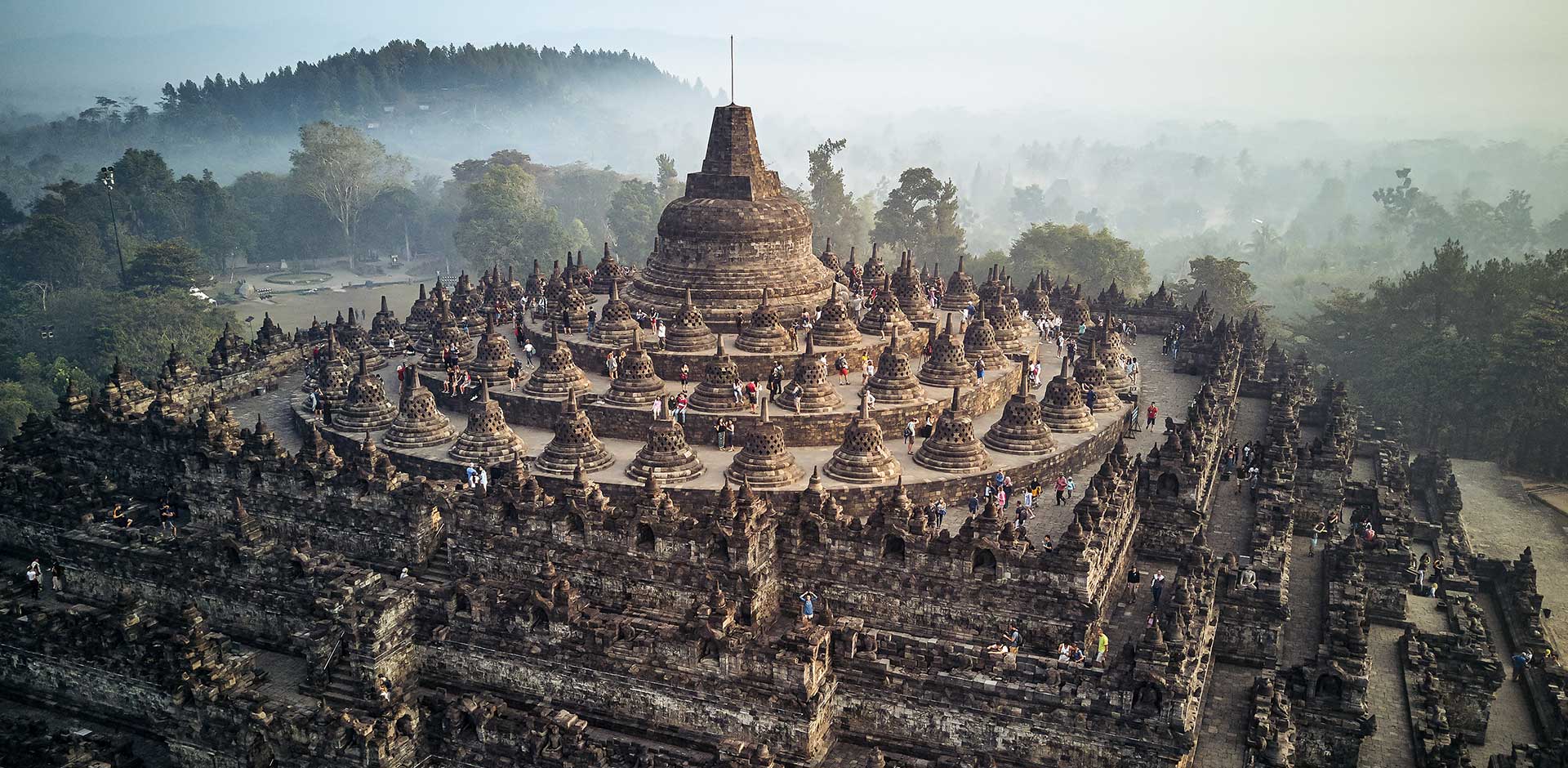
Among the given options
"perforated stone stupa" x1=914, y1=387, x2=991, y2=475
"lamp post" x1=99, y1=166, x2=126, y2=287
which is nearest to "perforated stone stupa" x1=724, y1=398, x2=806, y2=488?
"perforated stone stupa" x1=914, y1=387, x2=991, y2=475

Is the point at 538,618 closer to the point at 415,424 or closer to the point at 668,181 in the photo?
the point at 415,424

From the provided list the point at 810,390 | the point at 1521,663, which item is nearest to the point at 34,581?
the point at 810,390

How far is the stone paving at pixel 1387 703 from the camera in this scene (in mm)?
22938

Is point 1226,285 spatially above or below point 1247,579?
below

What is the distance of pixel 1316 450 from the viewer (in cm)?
3438

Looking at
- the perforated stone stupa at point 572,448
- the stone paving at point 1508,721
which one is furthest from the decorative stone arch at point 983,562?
the stone paving at point 1508,721

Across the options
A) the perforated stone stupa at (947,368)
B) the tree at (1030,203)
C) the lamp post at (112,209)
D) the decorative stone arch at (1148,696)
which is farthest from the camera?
the tree at (1030,203)

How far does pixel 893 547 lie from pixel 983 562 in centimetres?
177

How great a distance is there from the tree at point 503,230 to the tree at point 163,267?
69.5 feet

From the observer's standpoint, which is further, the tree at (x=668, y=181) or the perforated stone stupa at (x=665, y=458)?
the tree at (x=668, y=181)

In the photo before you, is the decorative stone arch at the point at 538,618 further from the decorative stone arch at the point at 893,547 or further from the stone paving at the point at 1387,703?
the stone paving at the point at 1387,703

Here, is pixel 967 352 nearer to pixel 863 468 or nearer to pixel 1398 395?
pixel 863 468

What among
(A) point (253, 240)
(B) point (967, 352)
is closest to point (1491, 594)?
(B) point (967, 352)

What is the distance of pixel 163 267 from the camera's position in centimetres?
6303
